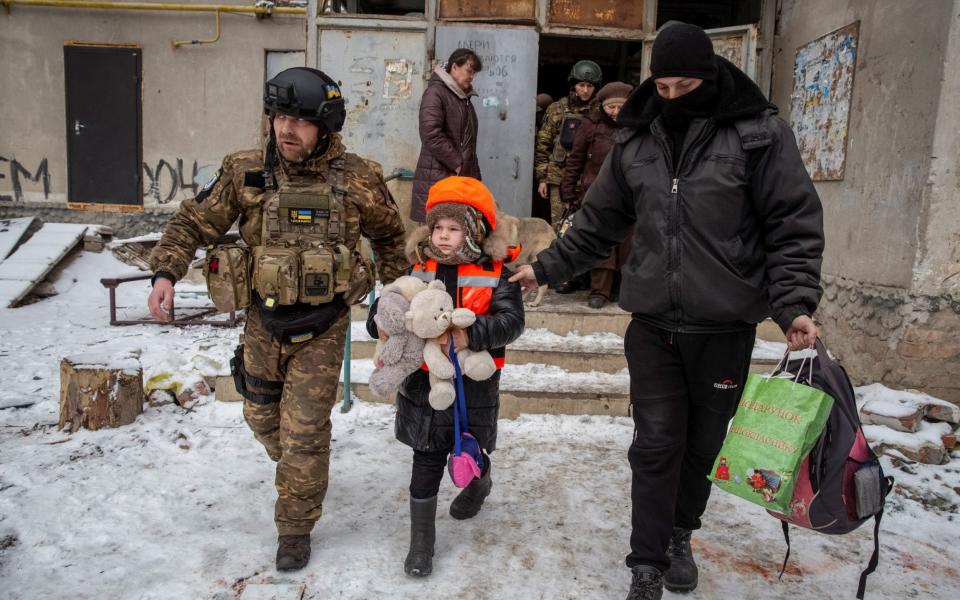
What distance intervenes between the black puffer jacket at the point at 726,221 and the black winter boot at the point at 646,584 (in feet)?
2.87

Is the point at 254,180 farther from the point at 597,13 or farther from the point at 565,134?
the point at 597,13

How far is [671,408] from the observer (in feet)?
8.32

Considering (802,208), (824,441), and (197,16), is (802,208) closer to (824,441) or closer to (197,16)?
(824,441)

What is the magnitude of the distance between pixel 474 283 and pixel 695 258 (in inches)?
34.1

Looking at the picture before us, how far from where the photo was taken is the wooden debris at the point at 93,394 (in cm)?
420

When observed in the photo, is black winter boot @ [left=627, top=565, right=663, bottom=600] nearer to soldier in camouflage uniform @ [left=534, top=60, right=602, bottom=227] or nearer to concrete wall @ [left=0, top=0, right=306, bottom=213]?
soldier in camouflage uniform @ [left=534, top=60, right=602, bottom=227]

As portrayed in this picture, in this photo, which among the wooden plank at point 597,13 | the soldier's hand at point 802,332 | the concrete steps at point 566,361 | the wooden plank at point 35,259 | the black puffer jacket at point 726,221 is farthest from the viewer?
the wooden plank at point 35,259

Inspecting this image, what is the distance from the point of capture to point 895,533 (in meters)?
3.28

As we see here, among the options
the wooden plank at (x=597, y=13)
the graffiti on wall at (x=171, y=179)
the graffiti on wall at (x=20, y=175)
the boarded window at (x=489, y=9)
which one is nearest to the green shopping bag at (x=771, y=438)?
the boarded window at (x=489, y=9)

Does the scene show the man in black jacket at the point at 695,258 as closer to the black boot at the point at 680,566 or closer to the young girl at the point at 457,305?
the black boot at the point at 680,566

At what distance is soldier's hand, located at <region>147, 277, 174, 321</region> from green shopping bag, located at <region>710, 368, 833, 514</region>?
82.0 inches

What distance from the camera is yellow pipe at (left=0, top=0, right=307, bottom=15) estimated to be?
10.1 metres

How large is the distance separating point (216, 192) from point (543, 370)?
283 centimetres

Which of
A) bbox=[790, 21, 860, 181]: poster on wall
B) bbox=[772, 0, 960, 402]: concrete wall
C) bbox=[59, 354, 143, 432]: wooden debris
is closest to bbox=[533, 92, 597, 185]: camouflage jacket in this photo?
bbox=[790, 21, 860, 181]: poster on wall
